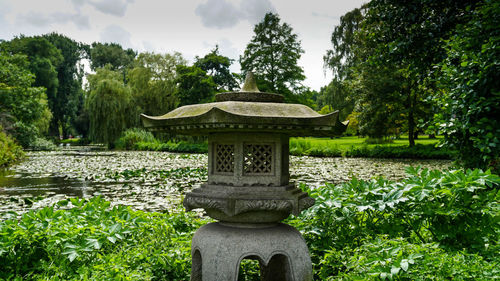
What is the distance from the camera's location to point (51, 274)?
120 inches

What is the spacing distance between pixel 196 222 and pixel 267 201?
1.91 meters

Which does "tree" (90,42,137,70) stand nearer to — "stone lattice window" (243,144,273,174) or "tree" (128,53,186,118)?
"tree" (128,53,186,118)

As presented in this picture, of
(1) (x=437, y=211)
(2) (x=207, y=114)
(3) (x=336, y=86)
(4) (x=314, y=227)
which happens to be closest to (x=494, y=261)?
(1) (x=437, y=211)

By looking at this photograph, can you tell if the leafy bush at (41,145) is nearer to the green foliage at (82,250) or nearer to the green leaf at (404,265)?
the green foliage at (82,250)

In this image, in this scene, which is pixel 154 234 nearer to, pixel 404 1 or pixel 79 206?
pixel 79 206

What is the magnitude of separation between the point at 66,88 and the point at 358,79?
142 feet

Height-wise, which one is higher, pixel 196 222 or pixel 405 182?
pixel 405 182

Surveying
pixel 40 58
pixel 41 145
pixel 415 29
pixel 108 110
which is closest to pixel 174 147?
pixel 108 110

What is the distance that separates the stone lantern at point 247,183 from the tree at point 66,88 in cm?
5003

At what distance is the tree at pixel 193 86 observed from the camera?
30.6 m

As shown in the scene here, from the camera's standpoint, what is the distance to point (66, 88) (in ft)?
162

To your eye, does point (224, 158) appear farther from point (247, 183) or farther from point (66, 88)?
point (66, 88)

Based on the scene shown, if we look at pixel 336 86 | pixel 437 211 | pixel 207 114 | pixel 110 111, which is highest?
pixel 336 86

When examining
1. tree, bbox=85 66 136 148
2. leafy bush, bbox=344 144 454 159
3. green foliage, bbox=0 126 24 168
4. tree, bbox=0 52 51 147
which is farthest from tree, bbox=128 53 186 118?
leafy bush, bbox=344 144 454 159
